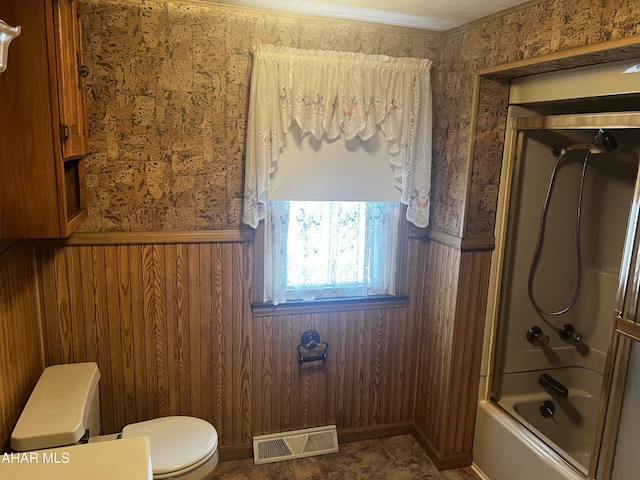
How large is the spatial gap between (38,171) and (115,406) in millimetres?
1365

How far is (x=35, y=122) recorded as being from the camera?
146 centimetres

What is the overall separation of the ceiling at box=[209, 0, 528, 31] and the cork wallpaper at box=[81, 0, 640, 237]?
0.06 m

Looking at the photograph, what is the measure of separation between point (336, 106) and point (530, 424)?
6.01 ft

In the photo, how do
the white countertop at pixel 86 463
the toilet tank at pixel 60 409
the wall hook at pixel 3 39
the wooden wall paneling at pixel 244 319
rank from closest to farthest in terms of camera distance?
the wall hook at pixel 3 39, the white countertop at pixel 86 463, the toilet tank at pixel 60 409, the wooden wall paneling at pixel 244 319

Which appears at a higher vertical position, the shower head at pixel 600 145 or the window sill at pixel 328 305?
the shower head at pixel 600 145

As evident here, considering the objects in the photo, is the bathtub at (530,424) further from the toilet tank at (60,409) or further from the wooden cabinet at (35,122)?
the wooden cabinet at (35,122)

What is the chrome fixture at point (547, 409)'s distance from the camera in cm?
257

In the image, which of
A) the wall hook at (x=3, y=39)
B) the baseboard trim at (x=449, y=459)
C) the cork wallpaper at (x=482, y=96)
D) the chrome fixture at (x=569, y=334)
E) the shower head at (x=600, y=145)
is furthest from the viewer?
the chrome fixture at (x=569, y=334)

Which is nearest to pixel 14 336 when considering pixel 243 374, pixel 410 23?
pixel 243 374

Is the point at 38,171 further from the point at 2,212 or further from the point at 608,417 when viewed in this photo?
the point at 608,417

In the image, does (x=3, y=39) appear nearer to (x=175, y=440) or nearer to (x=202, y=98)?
(x=202, y=98)

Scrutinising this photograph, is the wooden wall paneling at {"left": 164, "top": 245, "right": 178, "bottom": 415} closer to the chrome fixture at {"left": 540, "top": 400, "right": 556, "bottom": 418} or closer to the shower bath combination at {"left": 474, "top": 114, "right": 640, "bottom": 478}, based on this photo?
the shower bath combination at {"left": 474, "top": 114, "right": 640, "bottom": 478}

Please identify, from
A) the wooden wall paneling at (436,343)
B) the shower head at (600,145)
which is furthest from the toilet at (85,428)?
the shower head at (600,145)

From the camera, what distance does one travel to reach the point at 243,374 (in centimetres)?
251
